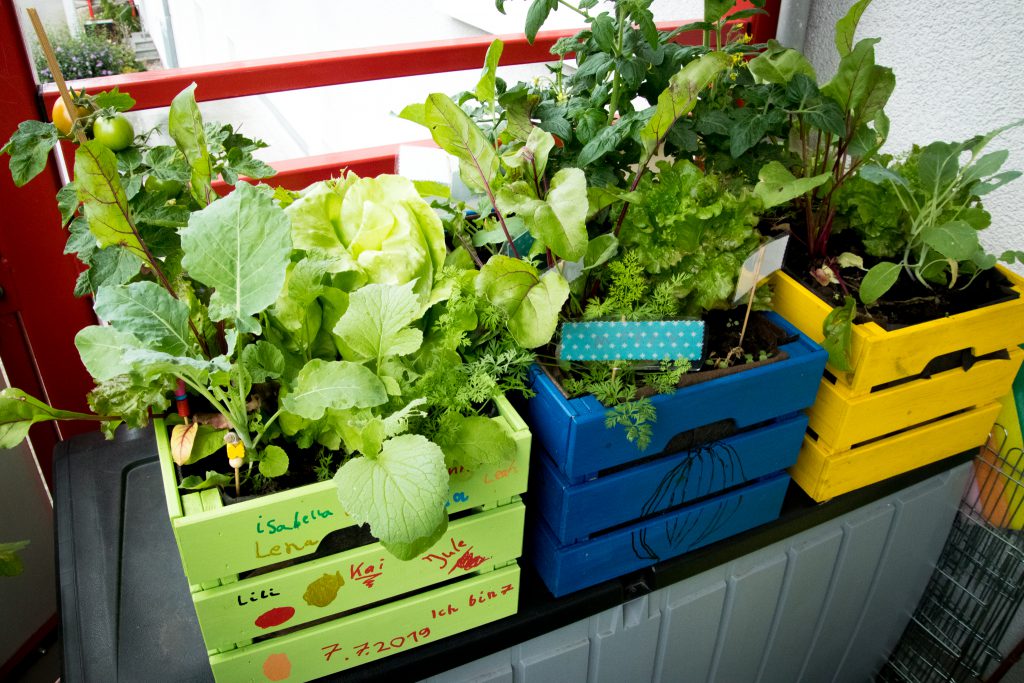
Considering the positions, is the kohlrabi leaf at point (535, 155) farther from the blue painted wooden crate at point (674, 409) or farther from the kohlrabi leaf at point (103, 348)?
the kohlrabi leaf at point (103, 348)

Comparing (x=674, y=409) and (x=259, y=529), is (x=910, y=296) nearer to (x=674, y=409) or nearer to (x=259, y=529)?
(x=674, y=409)

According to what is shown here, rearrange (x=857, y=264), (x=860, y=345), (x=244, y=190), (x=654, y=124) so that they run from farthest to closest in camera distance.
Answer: (x=857, y=264) → (x=860, y=345) → (x=654, y=124) → (x=244, y=190)

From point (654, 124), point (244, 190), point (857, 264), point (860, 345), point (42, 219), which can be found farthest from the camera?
point (42, 219)

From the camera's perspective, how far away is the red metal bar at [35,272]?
1.18 metres

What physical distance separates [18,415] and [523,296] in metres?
0.53

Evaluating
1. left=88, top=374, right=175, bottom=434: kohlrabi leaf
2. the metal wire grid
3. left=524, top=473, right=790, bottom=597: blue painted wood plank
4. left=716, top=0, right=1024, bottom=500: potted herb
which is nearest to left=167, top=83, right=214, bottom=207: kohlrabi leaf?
left=88, top=374, right=175, bottom=434: kohlrabi leaf

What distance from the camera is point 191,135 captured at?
81 centimetres

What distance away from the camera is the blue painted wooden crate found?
2.63ft

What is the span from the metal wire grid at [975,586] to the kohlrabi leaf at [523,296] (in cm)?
90

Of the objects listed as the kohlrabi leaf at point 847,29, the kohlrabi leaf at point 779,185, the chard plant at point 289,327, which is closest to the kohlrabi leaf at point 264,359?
the chard plant at point 289,327

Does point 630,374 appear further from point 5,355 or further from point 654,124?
point 5,355

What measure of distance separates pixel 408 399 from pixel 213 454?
0.21 metres

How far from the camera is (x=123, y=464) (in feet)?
3.59

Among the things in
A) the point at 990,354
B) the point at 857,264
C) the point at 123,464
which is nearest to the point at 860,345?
the point at 857,264
